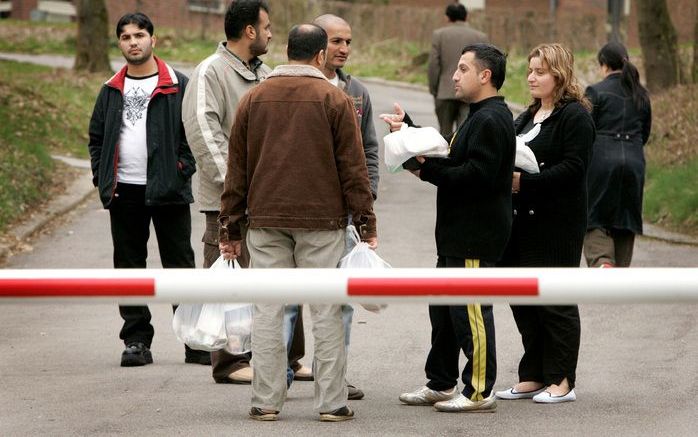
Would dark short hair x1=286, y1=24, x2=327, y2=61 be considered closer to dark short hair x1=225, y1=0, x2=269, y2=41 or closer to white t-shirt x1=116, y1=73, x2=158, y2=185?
dark short hair x1=225, y1=0, x2=269, y2=41

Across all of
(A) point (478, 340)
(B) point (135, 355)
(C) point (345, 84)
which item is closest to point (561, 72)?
(C) point (345, 84)

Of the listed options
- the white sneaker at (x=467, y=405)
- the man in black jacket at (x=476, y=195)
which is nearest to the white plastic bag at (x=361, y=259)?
the man in black jacket at (x=476, y=195)

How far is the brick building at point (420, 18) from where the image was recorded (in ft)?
122

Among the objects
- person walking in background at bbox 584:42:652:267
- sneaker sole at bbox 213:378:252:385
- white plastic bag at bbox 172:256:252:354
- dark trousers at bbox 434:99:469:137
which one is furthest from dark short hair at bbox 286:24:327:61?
dark trousers at bbox 434:99:469:137

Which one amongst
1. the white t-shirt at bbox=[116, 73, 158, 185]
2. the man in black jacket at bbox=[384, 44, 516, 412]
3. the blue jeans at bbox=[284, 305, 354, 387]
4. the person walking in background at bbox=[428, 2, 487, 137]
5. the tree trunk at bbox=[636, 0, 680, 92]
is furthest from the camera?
the tree trunk at bbox=[636, 0, 680, 92]

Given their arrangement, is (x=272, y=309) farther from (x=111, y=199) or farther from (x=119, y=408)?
(x=111, y=199)

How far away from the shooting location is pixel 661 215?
14.0 metres

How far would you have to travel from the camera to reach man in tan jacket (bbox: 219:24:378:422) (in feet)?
21.6

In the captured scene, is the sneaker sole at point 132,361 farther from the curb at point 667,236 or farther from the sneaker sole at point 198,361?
the curb at point 667,236

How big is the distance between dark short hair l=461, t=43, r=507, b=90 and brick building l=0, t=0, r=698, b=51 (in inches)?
1035

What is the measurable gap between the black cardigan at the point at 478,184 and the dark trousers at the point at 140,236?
6.83 feet

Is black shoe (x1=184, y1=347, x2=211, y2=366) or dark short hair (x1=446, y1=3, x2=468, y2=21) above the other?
dark short hair (x1=446, y1=3, x2=468, y2=21)

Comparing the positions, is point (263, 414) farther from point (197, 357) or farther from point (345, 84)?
point (345, 84)

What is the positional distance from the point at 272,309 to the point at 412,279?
245 centimetres
